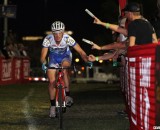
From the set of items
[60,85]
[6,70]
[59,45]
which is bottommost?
[60,85]

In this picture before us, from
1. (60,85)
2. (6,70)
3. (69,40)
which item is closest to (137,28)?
(60,85)

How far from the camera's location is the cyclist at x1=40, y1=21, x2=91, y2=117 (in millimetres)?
11141

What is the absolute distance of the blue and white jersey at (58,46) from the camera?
11398 mm

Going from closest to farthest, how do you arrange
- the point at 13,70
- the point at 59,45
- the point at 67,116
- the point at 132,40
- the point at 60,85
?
the point at 132,40
the point at 60,85
the point at 59,45
the point at 67,116
the point at 13,70

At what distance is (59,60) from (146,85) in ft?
14.7

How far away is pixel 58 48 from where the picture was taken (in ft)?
38.0

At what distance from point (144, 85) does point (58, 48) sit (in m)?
4.27

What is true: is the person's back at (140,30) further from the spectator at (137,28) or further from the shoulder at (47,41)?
the shoulder at (47,41)

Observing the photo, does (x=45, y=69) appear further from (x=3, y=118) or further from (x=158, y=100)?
(x=158, y=100)

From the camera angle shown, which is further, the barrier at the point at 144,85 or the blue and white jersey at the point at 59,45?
the blue and white jersey at the point at 59,45

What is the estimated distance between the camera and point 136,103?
8.17 metres

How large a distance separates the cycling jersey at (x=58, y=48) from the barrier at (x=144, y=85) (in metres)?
2.93

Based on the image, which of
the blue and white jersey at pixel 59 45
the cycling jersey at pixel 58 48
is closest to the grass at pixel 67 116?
the cycling jersey at pixel 58 48

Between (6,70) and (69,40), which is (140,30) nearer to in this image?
(69,40)
